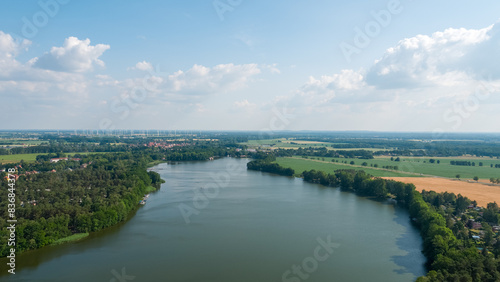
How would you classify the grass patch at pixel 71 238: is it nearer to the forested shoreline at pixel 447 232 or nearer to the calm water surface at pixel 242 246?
the calm water surface at pixel 242 246

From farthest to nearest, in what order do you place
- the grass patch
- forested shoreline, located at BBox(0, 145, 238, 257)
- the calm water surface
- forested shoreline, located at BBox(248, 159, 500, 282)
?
the grass patch
forested shoreline, located at BBox(0, 145, 238, 257)
the calm water surface
forested shoreline, located at BBox(248, 159, 500, 282)

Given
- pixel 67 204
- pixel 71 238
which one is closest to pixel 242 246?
pixel 71 238

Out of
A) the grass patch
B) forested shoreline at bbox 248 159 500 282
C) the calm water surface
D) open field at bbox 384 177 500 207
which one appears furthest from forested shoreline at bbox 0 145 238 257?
open field at bbox 384 177 500 207

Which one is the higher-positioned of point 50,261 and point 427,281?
point 427,281

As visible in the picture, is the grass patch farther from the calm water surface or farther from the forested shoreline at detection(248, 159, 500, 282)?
the forested shoreline at detection(248, 159, 500, 282)

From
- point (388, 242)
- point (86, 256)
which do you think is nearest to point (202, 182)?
point (86, 256)

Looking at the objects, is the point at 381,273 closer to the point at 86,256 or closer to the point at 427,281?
the point at 427,281

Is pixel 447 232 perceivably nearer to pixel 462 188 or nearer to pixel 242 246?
pixel 242 246
